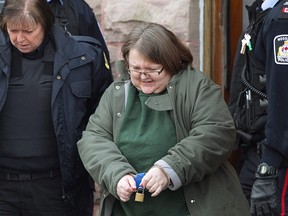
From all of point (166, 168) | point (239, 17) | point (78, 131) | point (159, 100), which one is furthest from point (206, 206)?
point (239, 17)

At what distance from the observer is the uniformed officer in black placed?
373 cm

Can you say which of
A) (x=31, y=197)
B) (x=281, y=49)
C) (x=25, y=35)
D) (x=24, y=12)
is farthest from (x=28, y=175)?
(x=281, y=49)

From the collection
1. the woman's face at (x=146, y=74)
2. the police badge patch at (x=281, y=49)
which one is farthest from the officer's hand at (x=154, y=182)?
the police badge patch at (x=281, y=49)

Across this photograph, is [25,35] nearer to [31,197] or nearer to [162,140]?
[31,197]

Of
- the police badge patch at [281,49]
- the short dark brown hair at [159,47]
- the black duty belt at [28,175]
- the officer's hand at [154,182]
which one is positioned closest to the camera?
the officer's hand at [154,182]

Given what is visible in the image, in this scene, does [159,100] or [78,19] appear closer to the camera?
[159,100]

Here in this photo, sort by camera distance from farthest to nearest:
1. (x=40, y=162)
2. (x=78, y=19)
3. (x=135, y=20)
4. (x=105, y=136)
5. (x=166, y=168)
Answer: (x=135, y=20), (x=78, y=19), (x=40, y=162), (x=105, y=136), (x=166, y=168)

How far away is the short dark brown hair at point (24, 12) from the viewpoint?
400 cm

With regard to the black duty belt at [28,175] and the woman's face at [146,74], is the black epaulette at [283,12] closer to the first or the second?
the woman's face at [146,74]

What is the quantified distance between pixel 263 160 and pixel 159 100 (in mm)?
598

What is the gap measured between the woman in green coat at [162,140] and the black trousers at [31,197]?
1.77ft

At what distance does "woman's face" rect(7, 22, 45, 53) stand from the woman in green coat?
0.58 metres

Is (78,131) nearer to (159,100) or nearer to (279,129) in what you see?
(159,100)

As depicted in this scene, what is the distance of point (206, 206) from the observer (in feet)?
11.4
